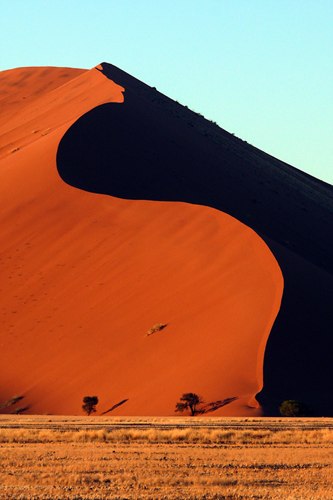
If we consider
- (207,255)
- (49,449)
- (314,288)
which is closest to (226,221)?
(207,255)

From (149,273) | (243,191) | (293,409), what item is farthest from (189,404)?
(243,191)

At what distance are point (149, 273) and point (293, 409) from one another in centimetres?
1100

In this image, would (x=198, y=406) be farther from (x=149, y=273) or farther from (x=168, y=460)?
(x=168, y=460)

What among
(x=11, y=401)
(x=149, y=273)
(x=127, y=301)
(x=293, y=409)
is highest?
(x=149, y=273)

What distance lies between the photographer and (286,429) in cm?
2391

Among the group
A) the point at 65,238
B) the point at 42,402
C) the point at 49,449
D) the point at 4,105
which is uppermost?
the point at 4,105

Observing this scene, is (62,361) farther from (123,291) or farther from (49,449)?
(49,449)

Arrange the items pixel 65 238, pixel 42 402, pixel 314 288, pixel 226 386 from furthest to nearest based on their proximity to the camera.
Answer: pixel 65 238, pixel 314 288, pixel 42 402, pixel 226 386

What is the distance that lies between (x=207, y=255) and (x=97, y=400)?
8.17 meters

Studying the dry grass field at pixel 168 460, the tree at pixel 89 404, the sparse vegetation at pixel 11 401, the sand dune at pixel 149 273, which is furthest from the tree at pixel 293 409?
the sparse vegetation at pixel 11 401

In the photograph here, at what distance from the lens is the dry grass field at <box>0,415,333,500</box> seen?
13461mm

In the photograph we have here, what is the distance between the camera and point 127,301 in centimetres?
3725

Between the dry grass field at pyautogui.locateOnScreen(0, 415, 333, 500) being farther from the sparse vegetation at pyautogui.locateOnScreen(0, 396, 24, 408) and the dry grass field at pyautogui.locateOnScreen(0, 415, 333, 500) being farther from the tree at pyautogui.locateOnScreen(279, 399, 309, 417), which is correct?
the sparse vegetation at pyautogui.locateOnScreen(0, 396, 24, 408)

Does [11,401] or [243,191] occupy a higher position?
[243,191]
